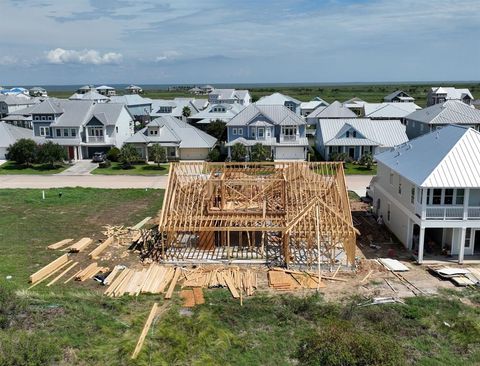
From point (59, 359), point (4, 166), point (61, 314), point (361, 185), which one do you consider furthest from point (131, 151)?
point (59, 359)

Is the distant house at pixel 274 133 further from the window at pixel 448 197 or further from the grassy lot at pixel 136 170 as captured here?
the window at pixel 448 197

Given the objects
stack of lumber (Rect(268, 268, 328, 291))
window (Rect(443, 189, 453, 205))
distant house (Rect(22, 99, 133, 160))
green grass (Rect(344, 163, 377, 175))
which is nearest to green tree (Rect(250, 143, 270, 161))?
green grass (Rect(344, 163, 377, 175))

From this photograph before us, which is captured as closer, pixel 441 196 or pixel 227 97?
pixel 441 196

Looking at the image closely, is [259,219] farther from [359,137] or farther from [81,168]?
[81,168]

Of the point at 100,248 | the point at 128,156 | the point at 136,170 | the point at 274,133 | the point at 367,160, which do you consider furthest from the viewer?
the point at 274,133

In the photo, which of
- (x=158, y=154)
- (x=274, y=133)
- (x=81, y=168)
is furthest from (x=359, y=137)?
(x=81, y=168)

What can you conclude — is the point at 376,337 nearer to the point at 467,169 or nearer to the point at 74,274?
the point at 467,169

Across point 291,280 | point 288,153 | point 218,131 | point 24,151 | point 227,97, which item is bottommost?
point 291,280
